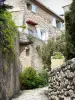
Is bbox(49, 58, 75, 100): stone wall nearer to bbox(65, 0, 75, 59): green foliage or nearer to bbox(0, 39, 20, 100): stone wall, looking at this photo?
bbox(65, 0, 75, 59): green foliage

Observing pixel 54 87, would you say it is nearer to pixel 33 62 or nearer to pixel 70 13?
pixel 70 13

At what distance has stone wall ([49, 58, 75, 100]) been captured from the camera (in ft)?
27.7

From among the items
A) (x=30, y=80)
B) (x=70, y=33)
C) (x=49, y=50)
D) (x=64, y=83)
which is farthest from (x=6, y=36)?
(x=49, y=50)

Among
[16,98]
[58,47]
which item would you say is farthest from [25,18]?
[16,98]

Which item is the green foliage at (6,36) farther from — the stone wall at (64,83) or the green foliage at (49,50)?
the green foliage at (49,50)

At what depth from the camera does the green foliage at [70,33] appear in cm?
1084

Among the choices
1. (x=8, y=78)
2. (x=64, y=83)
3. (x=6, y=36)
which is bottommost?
(x=8, y=78)

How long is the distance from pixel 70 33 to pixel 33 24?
13177 millimetres

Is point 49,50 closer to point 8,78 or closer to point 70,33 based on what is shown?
point 8,78

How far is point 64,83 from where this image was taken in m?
9.16

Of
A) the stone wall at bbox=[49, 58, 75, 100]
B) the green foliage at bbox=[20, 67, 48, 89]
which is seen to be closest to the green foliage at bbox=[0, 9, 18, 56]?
the stone wall at bbox=[49, 58, 75, 100]

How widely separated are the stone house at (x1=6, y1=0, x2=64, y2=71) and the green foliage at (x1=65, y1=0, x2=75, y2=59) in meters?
6.80

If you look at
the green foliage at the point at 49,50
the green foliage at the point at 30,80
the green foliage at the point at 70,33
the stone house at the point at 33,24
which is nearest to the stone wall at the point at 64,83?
the green foliage at the point at 70,33

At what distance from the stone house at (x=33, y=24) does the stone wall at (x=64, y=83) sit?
7.54 m
